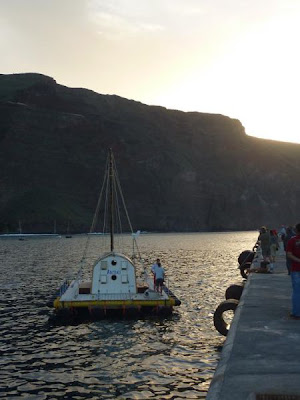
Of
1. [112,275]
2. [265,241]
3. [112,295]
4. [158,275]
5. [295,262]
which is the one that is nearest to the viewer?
[295,262]

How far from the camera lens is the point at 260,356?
36.0 ft

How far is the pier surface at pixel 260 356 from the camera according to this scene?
8758 mm

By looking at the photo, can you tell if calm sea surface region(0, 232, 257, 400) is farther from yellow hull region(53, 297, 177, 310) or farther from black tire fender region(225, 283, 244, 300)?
black tire fender region(225, 283, 244, 300)

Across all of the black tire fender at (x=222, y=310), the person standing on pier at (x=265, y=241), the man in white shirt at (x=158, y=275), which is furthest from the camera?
the man in white shirt at (x=158, y=275)

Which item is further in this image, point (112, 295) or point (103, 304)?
point (112, 295)

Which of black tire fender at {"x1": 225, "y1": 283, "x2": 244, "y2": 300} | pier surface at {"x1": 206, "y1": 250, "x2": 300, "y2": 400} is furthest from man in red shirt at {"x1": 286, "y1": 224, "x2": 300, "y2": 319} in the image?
black tire fender at {"x1": 225, "y1": 283, "x2": 244, "y2": 300}

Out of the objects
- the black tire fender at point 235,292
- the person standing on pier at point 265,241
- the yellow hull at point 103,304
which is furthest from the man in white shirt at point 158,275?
the person standing on pier at point 265,241

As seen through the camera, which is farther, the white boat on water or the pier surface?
the white boat on water

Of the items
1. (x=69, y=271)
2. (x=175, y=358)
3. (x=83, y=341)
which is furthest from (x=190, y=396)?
(x=69, y=271)

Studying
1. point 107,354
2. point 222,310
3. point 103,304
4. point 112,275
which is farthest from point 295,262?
point 112,275

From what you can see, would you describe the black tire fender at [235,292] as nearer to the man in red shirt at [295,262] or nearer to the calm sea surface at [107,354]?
the calm sea surface at [107,354]

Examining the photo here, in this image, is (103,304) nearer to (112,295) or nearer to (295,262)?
(112,295)

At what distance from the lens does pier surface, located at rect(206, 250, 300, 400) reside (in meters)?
8.76

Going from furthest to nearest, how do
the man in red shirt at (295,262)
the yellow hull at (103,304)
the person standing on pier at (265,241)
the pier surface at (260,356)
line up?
the person standing on pier at (265,241) → the yellow hull at (103,304) → the man in red shirt at (295,262) → the pier surface at (260,356)
